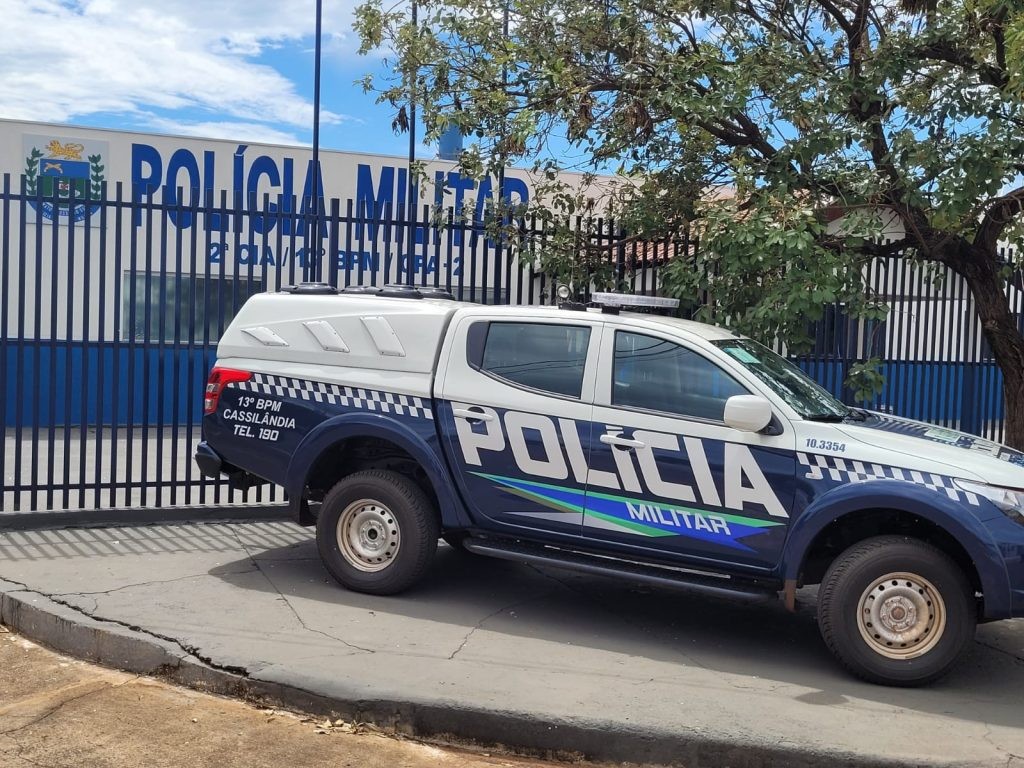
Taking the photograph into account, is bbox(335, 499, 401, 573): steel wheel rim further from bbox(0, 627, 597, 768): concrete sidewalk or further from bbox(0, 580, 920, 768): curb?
bbox(0, 627, 597, 768): concrete sidewalk

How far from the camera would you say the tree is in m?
8.08

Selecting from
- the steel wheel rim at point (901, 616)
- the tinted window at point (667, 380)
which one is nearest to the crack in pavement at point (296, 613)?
the tinted window at point (667, 380)

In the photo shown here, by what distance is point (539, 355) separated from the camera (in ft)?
20.7

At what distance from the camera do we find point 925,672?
208 inches

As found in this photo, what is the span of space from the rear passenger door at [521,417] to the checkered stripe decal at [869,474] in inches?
50.5

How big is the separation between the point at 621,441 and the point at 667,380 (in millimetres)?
448

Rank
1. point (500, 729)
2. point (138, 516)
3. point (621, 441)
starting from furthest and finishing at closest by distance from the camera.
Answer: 1. point (138, 516)
2. point (621, 441)
3. point (500, 729)

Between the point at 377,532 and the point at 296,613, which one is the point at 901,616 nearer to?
the point at 377,532

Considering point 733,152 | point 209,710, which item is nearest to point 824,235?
point 733,152

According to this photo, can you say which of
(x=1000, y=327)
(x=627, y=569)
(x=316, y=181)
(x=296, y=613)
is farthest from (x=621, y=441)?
(x=316, y=181)

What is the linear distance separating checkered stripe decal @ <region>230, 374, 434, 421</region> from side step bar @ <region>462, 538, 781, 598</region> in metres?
0.91

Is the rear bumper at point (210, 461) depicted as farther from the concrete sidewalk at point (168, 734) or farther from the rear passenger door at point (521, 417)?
the concrete sidewalk at point (168, 734)

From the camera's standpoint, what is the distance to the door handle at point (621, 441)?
5848mm

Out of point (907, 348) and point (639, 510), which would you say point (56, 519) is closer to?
point (639, 510)
